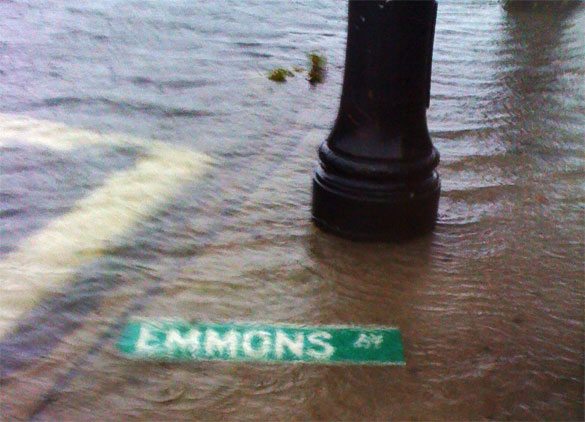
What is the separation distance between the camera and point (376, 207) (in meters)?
2.87

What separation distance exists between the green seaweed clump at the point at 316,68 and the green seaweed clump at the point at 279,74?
150 millimetres

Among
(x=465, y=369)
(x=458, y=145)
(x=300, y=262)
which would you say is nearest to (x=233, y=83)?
(x=458, y=145)

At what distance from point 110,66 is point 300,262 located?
301 centimetres

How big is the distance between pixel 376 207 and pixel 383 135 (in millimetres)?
262

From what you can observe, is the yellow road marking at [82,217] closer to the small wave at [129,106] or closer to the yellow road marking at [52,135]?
the yellow road marking at [52,135]

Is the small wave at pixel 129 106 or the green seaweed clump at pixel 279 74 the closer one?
the small wave at pixel 129 106

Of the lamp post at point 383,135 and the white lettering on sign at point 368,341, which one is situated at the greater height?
the lamp post at point 383,135

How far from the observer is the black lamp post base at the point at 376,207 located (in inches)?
113

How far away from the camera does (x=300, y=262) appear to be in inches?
110

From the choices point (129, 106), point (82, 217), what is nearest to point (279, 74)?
point (129, 106)

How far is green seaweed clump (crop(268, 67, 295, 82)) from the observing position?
5.12 m

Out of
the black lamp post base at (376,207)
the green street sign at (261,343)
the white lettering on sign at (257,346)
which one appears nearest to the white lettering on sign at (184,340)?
the green street sign at (261,343)

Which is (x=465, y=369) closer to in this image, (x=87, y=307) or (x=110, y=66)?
(x=87, y=307)

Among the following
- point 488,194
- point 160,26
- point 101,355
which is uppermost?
point 160,26
